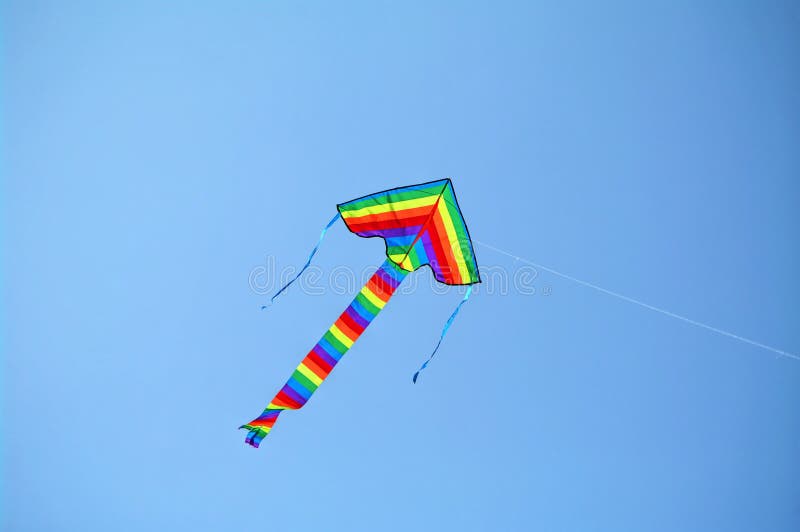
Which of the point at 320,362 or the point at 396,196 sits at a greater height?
the point at 396,196

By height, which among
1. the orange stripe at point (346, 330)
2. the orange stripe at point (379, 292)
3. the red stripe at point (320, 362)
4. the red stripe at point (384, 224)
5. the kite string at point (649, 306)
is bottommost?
the red stripe at point (320, 362)

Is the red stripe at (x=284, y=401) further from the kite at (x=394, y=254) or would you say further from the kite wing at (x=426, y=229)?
the kite wing at (x=426, y=229)

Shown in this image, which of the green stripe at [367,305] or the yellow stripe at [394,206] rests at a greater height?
the yellow stripe at [394,206]

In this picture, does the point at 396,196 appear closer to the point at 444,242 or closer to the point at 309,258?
the point at 444,242

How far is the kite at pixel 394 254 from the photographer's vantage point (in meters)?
1.62

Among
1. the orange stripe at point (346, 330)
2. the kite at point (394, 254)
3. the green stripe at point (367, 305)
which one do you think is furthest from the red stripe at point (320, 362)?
the green stripe at point (367, 305)

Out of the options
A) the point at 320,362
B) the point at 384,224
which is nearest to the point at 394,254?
the point at 384,224

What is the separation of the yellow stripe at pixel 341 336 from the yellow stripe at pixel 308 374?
0.14 m

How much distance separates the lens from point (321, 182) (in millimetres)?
1804

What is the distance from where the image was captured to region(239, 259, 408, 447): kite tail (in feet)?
5.58

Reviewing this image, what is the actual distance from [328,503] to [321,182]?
3.53ft

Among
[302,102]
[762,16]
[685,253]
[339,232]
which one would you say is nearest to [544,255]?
[685,253]

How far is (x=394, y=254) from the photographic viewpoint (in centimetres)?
168

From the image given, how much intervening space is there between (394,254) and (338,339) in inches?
12.5
